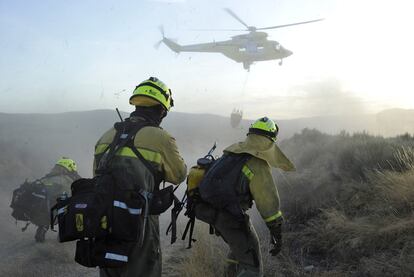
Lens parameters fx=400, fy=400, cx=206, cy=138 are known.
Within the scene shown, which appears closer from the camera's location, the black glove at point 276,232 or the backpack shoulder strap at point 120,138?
the backpack shoulder strap at point 120,138

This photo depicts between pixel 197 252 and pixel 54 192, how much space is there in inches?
191

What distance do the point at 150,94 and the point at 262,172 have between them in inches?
56.6

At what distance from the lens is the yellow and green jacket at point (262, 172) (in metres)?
4.08

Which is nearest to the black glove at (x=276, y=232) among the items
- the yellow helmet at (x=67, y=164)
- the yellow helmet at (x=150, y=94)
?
the yellow helmet at (x=150, y=94)

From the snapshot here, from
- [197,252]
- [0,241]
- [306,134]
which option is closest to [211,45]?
[306,134]

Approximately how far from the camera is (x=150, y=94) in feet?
12.1

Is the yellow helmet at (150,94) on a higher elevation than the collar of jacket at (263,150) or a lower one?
higher

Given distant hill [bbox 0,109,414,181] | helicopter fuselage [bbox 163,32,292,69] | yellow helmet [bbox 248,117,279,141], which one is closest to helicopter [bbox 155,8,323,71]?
helicopter fuselage [bbox 163,32,292,69]

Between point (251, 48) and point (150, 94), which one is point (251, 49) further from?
point (150, 94)

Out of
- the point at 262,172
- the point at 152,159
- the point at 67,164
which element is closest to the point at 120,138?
Answer: the point at 152,159

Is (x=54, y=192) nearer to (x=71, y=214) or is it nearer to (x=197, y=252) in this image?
(x=197, y=252)

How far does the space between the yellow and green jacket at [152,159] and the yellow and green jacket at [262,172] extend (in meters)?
0.94

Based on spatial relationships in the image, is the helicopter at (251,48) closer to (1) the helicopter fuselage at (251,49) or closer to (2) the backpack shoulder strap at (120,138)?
(1) the helicopter fuselage at (251,49)

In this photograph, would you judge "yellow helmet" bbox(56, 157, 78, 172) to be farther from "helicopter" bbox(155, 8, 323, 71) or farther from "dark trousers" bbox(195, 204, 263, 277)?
"helicopter" bbox(155, 8, 323, 71)
